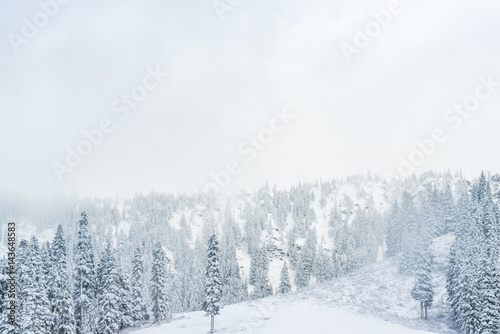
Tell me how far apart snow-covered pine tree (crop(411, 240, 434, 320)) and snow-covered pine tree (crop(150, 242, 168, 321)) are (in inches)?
1577

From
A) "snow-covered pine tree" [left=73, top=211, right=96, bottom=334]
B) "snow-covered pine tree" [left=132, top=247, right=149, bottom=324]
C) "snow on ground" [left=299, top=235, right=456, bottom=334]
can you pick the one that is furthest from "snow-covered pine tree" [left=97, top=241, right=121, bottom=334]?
"snow on ground" [left=299, top=235, right=456, bottom=334]

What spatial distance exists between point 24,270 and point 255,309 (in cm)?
3966

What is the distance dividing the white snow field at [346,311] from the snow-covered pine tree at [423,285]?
81.4 inches

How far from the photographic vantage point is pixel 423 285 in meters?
62.4

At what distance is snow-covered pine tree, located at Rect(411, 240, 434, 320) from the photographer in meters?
61.5

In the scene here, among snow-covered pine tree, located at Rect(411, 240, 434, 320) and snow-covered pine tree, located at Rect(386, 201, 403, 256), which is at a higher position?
snow-covered pine tree, located at Rect(386, 201, 403, 256)

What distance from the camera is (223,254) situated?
Answer: 509 feet

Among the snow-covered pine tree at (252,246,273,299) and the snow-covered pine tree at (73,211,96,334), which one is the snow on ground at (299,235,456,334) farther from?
the snow-covered pine tree at (73,211,96,334)

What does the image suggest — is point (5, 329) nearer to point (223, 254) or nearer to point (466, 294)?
point (466, 294)

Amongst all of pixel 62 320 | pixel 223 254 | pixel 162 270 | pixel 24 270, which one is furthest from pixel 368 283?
pixel 223 254

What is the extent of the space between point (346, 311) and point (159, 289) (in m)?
31.0

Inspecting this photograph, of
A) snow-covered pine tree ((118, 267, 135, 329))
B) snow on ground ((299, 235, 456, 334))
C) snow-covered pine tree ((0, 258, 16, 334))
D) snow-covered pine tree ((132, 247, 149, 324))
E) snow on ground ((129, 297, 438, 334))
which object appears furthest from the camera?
snow-covered pine tree ((132, 247, 149, 324))

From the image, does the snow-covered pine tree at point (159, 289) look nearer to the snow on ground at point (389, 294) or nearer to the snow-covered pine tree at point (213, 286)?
the snow-covered pine tree at point (213, 286)

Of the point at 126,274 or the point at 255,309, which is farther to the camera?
the point at 255,309
